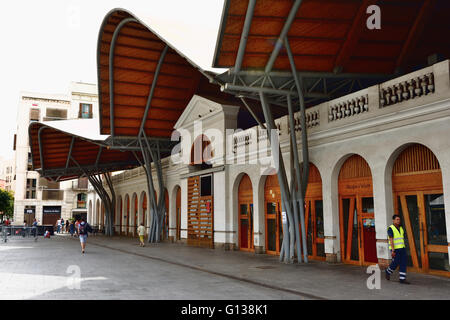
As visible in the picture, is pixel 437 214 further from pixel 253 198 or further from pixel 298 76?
pixel 253 198

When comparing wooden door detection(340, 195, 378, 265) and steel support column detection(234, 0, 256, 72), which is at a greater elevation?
steel support column detection(234, 0, 256, 72)

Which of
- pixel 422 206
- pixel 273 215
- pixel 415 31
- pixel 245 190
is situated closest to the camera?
pixel 422 206

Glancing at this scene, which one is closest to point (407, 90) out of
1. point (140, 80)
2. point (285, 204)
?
point (285, 204)

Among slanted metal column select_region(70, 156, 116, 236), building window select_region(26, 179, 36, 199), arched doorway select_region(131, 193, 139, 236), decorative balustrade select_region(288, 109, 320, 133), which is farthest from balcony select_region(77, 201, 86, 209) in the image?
decorative balustrade select_region(288, 109, 320, 133)

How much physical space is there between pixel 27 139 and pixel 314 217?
66.5m

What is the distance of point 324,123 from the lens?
1652 cm

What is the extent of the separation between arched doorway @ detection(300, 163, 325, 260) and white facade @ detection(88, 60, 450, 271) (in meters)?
0.74

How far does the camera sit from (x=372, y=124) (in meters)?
14.3

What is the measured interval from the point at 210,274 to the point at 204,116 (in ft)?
46.3

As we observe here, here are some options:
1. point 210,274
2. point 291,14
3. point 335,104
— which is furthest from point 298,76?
point 210,274

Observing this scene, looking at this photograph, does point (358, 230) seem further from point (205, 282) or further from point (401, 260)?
point (205, 282)

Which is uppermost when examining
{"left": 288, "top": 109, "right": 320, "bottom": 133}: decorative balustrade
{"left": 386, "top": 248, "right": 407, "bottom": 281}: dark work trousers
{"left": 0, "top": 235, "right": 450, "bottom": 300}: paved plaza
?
{"left": 288, "top": 109, "right": 320, "bottom": 133}: decorative balustrade

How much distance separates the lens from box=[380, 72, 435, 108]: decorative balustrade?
12492 millimetres

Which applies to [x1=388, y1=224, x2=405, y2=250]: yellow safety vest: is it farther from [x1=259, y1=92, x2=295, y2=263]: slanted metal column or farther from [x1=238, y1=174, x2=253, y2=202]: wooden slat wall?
[x1=238, y1=174, x2=253, y2=202]: wooden slat wall
